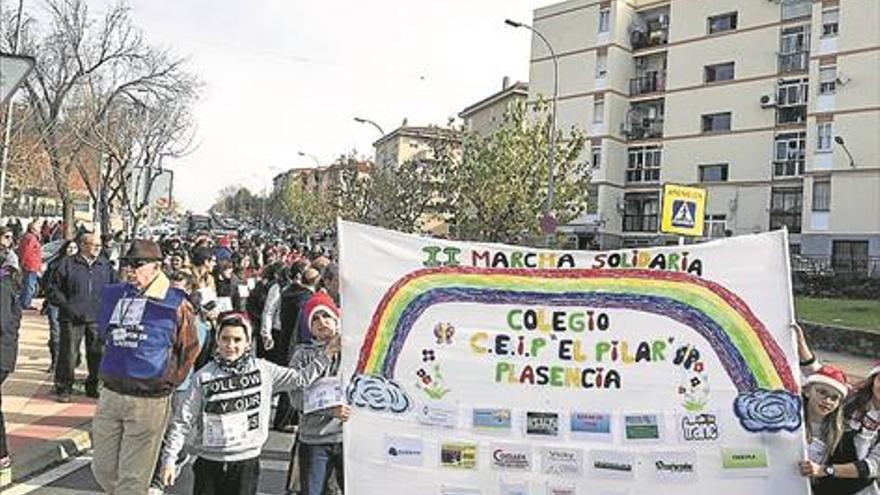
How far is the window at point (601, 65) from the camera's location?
184ft

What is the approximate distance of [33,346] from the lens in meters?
14.4

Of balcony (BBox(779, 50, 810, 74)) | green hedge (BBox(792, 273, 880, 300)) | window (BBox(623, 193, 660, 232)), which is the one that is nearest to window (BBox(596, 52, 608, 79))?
window (BBox(623, 193, 660, 232))

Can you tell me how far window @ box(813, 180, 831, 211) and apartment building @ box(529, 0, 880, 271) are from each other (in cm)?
6

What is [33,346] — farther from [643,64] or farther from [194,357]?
[643,64]

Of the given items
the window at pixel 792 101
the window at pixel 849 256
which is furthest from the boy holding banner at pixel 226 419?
the window at pixel 792 101

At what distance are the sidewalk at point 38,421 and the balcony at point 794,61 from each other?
41.4m

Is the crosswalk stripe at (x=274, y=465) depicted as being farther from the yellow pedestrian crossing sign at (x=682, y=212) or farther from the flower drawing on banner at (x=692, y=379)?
the yellow pedestrian crossing sign at (x=682, y=212)

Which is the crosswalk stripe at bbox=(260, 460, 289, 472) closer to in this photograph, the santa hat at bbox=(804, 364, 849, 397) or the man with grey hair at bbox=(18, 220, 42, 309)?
the santa hat at bbox=(804, 364, 849, 397)

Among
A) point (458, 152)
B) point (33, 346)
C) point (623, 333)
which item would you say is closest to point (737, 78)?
point (458, 152)

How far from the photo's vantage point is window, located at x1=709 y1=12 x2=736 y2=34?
165 feet

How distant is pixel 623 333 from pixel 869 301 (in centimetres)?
3233

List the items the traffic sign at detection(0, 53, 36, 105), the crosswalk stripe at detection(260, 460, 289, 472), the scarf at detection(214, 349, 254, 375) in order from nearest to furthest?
the scarf at detection(214, 349, 254, 375) < the traffic sign at detection(0, 53, 36, 105) < the crosswalk stripe at detection(260, 460, 289, 472)

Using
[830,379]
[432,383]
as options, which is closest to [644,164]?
[830,379]

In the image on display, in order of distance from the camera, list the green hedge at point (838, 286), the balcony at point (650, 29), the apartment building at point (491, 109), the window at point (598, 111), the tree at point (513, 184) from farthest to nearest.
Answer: the apartment building at point (491, 109) < the window at point (598, 111) < the balcony at point (650, 29) < the green hedge at point (838, 286) < the tree at point (513, 184)
